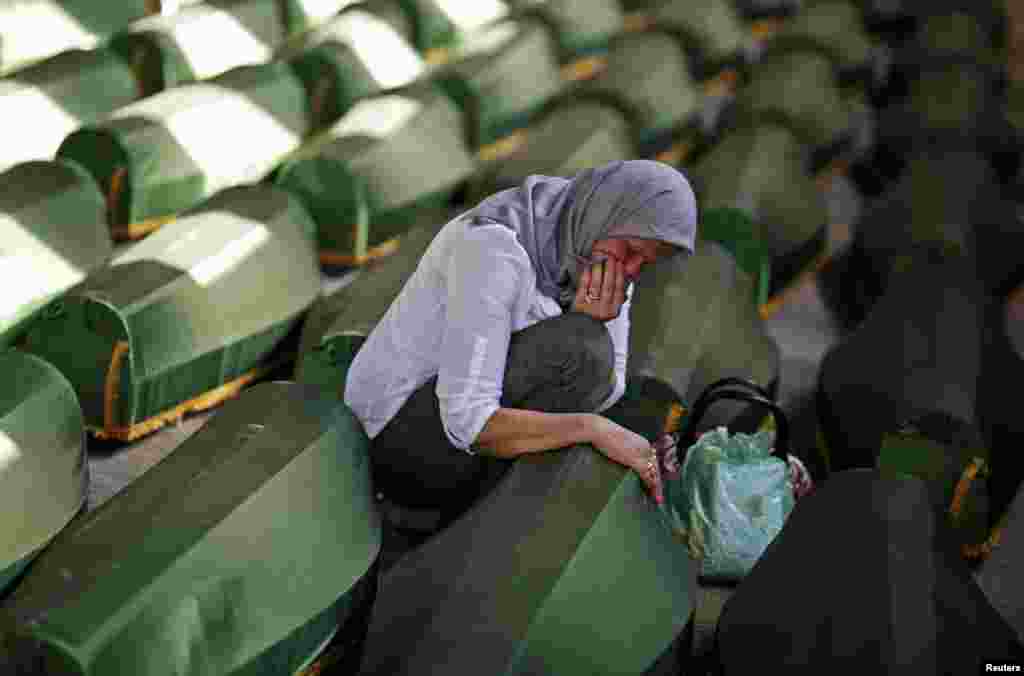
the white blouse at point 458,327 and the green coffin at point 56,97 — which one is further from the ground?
the white blouse at point 458,327

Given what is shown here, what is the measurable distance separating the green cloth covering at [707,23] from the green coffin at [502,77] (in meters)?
0.69

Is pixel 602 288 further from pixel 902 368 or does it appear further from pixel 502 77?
pixel 502 77

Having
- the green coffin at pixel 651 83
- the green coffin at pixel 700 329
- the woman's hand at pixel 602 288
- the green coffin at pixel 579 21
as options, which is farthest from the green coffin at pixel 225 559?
the green coffin at pixel 579 21

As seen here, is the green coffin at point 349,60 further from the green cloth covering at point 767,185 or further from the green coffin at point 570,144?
the green cloth covering at point 767,185

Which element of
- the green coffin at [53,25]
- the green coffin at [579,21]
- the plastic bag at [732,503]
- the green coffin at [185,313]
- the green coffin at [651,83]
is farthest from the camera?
the green coffin at [579,21]

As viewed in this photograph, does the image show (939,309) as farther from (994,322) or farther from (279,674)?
(279,674)

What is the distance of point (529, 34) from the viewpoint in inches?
177

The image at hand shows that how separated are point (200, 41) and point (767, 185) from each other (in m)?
1.59

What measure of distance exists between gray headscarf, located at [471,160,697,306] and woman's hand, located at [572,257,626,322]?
0.05ft

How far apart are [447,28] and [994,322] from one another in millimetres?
2337

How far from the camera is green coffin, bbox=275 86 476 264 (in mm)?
3279

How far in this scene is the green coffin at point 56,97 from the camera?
3.23 metres

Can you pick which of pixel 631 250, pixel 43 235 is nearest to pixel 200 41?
pixel 43 235

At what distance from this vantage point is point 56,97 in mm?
3395
